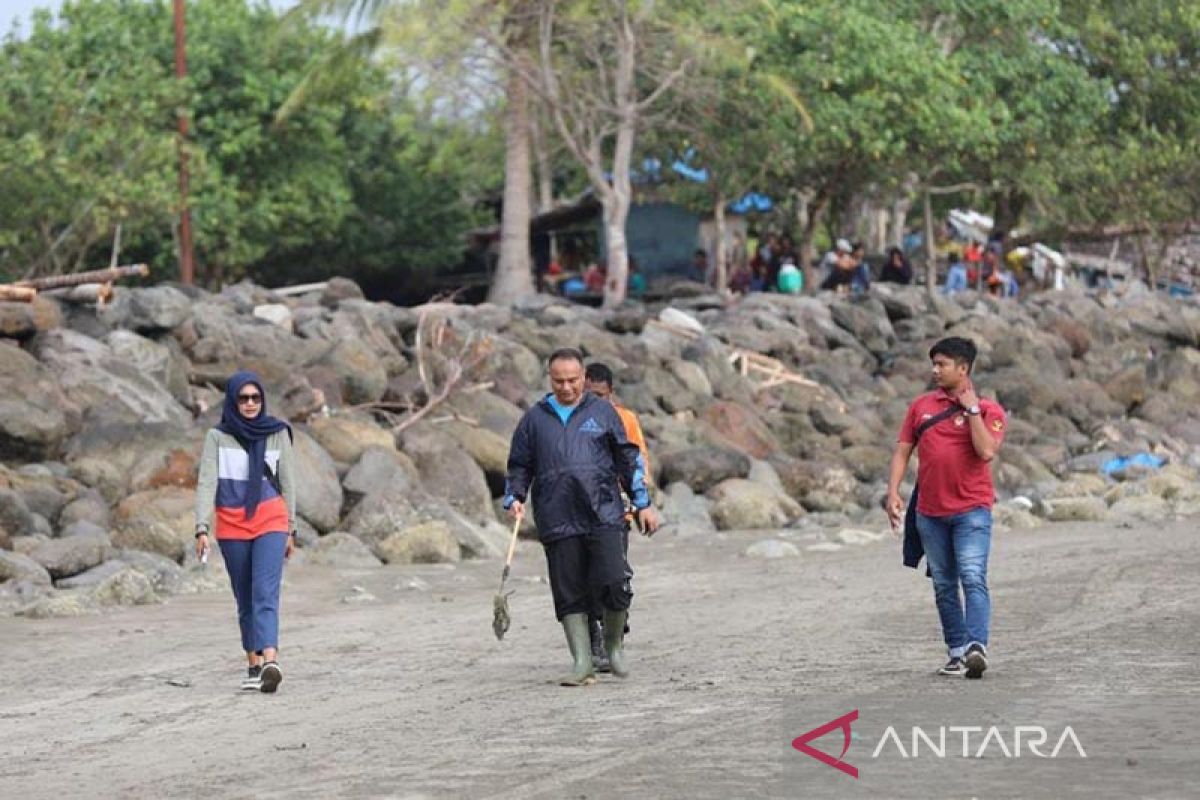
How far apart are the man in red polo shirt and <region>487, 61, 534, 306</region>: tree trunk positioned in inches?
1061

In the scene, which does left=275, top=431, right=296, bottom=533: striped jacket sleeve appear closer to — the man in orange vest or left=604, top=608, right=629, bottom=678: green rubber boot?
the man in orange vest

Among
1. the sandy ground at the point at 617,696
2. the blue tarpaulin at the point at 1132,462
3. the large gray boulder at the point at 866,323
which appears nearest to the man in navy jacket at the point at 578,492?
the sandy ground at the point at 617,696

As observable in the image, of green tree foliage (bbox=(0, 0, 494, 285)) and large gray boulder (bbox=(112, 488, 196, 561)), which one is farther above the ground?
green tree foliage (bbox=(0, 0, 494, 285))

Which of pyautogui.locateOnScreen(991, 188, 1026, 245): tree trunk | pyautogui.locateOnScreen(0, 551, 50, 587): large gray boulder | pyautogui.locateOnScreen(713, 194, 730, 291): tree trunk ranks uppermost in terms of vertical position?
pyautogui.locateOnScreen(991, 188, 1026, 245): tree trunk

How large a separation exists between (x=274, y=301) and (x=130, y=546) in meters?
13.3

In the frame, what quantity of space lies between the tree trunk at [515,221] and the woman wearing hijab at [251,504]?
26.5 metres

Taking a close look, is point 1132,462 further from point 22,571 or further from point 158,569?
point 22,571

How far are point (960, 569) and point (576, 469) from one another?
75.6 inches

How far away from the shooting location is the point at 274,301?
31422 mm

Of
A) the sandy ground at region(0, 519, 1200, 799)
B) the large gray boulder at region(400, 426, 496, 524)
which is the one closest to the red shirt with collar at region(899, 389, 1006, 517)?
the sandy ground at region(0, 519, 1200, 799)

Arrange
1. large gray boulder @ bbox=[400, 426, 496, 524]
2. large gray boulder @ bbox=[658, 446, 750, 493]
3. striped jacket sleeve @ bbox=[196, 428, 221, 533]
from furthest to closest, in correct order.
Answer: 1. large gray boulder @ bbox=[658, 446, 750, 493]
2. large gray boulder @ bbox=[400, 426, 496, 524]
3. striped jacket sleeve @ bbox=[196, 428, 221, 533]

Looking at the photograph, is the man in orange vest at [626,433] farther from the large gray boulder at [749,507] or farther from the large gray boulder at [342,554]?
the large gray boulder at [749,507]

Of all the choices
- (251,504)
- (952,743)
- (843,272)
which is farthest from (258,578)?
(843,272)

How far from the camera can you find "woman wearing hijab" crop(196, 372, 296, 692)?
1142cm
